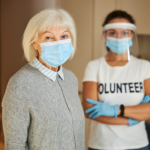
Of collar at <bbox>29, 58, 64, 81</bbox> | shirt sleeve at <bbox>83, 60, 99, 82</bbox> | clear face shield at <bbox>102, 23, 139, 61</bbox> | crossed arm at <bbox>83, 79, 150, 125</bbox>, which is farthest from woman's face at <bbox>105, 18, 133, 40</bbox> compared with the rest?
collar at <bbox>29, 58, 64, 81</bbox>

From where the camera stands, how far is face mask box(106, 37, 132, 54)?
125cm

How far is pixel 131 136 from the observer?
4.01 feet

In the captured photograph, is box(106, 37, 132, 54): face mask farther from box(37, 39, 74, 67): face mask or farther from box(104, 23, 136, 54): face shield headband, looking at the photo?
box(37, 39, 74, 67): face mask

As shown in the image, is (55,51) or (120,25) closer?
(55,51)

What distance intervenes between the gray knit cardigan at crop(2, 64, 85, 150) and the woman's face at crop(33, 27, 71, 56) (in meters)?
0.10

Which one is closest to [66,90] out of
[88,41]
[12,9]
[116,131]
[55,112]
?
[55,112]

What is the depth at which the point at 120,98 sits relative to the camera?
→ 1.23m

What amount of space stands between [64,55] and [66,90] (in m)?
0.17

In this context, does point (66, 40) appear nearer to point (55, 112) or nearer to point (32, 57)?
point (32, 57)

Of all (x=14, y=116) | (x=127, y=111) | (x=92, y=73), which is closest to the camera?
(x=14, y=116)

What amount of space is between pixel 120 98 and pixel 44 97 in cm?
56

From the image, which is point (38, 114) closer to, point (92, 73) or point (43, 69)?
point (43, 69)

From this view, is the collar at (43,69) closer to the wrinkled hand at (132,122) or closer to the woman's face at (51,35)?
the woman's face at (51,35)

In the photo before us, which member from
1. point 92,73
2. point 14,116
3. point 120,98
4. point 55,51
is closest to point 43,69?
point 55,51
